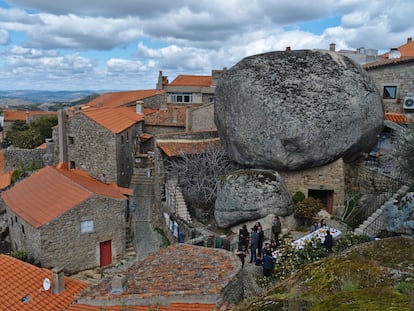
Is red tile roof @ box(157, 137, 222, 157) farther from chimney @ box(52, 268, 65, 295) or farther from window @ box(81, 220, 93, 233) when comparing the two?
chimney @ box(52, 268, 65, 295)

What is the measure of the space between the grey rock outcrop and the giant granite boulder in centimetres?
133

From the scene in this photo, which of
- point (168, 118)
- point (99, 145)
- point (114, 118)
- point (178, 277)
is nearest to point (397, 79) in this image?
point (168, 118)

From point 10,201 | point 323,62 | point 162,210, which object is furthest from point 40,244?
point 323,62

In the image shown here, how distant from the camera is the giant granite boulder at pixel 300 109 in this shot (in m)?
17.7

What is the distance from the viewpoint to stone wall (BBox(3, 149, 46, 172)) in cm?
3306

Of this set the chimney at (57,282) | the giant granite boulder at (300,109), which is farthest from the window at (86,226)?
the giant granite boulder at (300,109)

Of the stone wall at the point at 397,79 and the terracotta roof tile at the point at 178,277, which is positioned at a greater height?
the stone wall at the point at 397,79

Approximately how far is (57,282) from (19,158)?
24.7 m

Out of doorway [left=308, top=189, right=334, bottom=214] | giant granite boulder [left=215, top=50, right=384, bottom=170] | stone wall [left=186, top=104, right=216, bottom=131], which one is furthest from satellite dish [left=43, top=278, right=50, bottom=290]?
stone wall [left=186, top=104, right=216, bottom=131]

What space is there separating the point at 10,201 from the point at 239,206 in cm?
1320

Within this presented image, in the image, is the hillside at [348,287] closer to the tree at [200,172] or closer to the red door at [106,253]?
the tree at [200,172]

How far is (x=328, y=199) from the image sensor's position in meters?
19.1

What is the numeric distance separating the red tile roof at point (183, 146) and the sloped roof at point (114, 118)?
370cm

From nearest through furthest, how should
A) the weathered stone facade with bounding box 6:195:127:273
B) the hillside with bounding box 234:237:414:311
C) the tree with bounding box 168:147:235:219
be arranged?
the hillside with bounding box 234:237:414:311 → the weathered stone facade with bounding box 6:195:127:273 → the tree with bounding box 168:147:235:219
